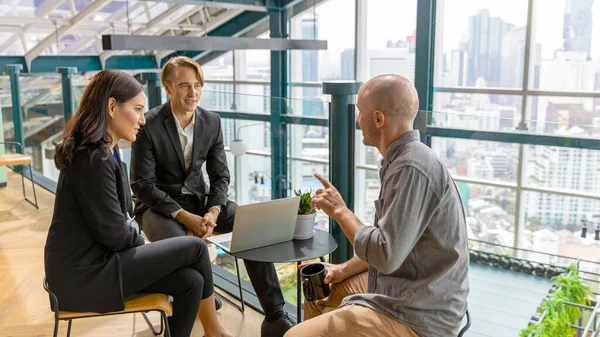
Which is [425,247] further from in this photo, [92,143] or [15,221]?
[15,221]

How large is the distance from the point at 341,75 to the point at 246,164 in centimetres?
558

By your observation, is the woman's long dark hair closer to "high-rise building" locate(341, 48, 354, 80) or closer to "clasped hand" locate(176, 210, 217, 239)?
"clasped hand" locate(176, 210, 217, 239)

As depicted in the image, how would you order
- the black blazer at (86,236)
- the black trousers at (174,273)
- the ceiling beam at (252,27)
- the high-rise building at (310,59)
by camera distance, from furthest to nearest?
1. the ceiling beam at (252,27)
2. the high-rise building at (310,59)
3. the black trousers at (174,273)
4. the black blazer at (86,236)

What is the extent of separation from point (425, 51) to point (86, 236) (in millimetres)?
6921

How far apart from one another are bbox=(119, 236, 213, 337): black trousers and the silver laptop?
0.14m

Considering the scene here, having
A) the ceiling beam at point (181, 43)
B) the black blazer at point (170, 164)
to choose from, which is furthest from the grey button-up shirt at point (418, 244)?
the ceiling beam at point (181, 43)

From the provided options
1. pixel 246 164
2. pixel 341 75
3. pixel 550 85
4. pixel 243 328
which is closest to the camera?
pixel 243 328

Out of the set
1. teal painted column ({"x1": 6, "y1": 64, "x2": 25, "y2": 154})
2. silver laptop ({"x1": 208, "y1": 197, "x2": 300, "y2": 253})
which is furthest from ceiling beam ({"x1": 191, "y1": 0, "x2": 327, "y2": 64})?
silver laptop ({"x1": 208, "y1": 197, "x2": 300, "y2": 253})

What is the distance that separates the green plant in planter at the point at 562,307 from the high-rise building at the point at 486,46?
19.4 feet

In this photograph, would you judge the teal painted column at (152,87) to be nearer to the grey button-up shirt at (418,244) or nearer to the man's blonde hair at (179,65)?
the man's blonde hair at (179,65)

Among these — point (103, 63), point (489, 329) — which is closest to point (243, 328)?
point (489, 329)

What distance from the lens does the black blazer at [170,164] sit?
2789 mm

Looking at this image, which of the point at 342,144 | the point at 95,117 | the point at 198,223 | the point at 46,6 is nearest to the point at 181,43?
the point at 198,223

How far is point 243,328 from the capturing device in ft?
9.45
